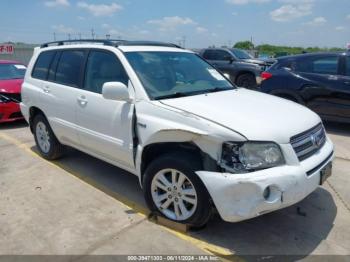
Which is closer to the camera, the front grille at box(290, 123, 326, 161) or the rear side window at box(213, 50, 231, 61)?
the front grille at box(290, 123, 326, 161)

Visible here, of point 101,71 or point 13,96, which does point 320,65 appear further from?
point 13,96

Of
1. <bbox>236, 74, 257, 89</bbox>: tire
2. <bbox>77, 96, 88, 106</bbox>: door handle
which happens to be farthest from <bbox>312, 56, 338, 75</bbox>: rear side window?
<bbox>236, 74, 257, 89</bbox>: tire

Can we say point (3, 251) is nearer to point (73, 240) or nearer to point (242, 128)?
point (73, 240)

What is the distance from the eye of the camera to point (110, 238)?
339 cm

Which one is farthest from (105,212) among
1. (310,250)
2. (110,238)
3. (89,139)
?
(310,250)

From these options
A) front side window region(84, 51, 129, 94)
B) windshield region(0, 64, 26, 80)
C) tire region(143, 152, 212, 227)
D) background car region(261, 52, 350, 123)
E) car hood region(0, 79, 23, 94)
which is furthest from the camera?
windshield region(0, 64, 26, 80)

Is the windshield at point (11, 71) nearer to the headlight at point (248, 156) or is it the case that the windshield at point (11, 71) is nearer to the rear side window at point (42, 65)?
the rear side window at point (42, 65)

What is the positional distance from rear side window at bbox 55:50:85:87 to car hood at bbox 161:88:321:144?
1.64 m

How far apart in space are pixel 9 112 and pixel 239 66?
26.8ft

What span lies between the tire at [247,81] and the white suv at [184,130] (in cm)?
860

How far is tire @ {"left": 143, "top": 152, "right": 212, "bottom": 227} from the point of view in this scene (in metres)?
3.17

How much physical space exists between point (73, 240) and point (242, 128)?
187 cm

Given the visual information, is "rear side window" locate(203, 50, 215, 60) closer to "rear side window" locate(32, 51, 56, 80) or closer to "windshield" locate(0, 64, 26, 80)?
"windshield" locate(0, 64, 26, 80)

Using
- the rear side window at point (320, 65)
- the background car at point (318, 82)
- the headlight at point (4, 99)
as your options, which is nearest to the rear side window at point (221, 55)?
the background car at point (318, 82)
